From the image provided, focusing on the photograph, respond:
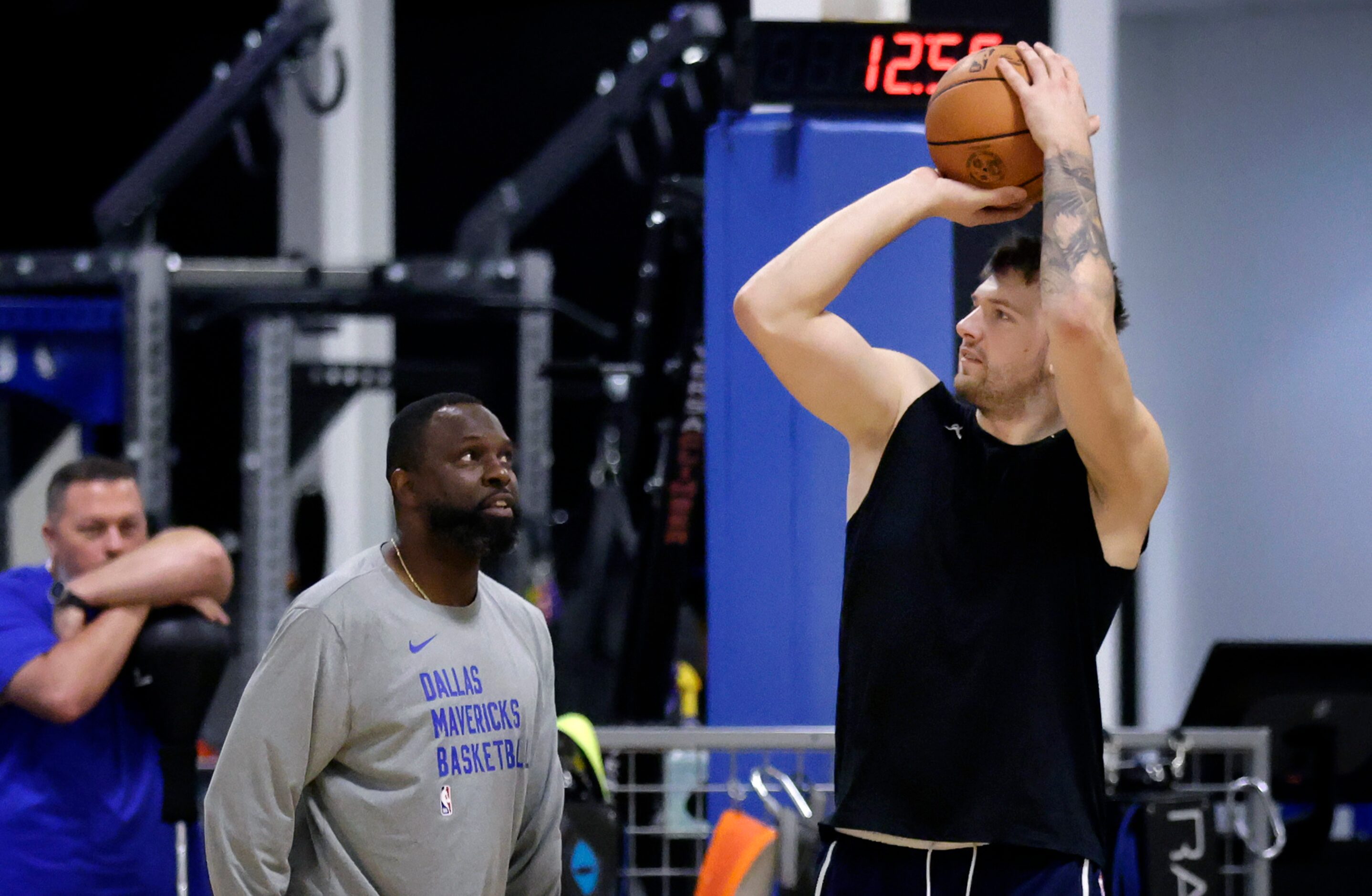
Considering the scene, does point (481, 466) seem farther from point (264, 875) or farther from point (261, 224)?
point (261, 224)

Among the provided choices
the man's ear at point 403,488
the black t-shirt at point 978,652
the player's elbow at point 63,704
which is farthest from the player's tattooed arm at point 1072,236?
the player's elbow at point 63,704

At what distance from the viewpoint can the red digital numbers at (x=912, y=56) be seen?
3613mm

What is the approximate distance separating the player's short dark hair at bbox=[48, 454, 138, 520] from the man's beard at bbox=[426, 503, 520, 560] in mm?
1151

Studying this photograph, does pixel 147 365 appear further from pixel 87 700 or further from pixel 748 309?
pixel 748 309

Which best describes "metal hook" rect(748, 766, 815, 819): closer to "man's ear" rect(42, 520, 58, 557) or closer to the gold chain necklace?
the gold chain necklace

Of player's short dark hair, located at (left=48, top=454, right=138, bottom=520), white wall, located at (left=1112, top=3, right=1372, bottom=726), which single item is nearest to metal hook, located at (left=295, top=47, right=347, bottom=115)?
white wall, located at (left=1112, top=3, right=1372, bottom=726)

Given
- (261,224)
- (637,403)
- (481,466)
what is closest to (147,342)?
(637,403)

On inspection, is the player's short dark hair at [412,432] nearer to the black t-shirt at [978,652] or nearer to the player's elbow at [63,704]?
the black t-shirt at [978,652]

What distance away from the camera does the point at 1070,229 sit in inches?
80.3

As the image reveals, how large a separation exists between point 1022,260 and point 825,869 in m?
0.92

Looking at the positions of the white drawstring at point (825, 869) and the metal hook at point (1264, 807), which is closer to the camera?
the white drawstring at point (825, 869)

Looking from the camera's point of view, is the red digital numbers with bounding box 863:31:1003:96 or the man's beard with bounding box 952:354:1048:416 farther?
the red digital numbers with bounding box 863:31:1003:96

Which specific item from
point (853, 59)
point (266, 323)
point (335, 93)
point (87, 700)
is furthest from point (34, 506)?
point (853, 59)

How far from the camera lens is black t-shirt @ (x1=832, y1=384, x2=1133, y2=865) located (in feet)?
6.66
